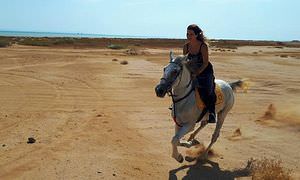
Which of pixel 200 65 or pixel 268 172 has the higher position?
pixel 200 65

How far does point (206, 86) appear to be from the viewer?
306 inches

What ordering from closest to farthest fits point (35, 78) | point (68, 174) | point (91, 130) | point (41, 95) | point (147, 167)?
1. point (68, 174)
2. point (147, 167)
3. point (91, 130)
4. point (41, 95)
5. point (35, 78)

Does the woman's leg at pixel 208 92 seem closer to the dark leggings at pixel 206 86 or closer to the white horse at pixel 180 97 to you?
the dark leggings at pixel 206 86

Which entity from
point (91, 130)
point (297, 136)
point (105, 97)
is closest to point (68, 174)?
point (91, 130)

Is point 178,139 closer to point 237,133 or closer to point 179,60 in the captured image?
point 179,60

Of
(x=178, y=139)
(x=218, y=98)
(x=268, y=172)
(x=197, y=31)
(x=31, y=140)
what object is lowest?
(x=31, y=140)

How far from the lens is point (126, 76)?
22.2m

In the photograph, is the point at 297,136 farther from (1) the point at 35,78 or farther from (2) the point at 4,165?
(1) the point at 35,78

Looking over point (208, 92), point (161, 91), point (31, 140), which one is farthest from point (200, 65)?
point (31, 140)

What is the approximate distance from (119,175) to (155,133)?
339 cm

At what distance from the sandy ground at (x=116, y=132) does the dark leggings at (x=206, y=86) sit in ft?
4.41

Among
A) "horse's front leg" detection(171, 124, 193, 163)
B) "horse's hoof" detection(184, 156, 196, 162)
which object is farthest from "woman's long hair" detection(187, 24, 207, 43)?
"horse's hoof" detection(184, 156, 196, 162)

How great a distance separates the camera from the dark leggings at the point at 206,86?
25.3 feet

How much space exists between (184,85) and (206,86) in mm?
645
